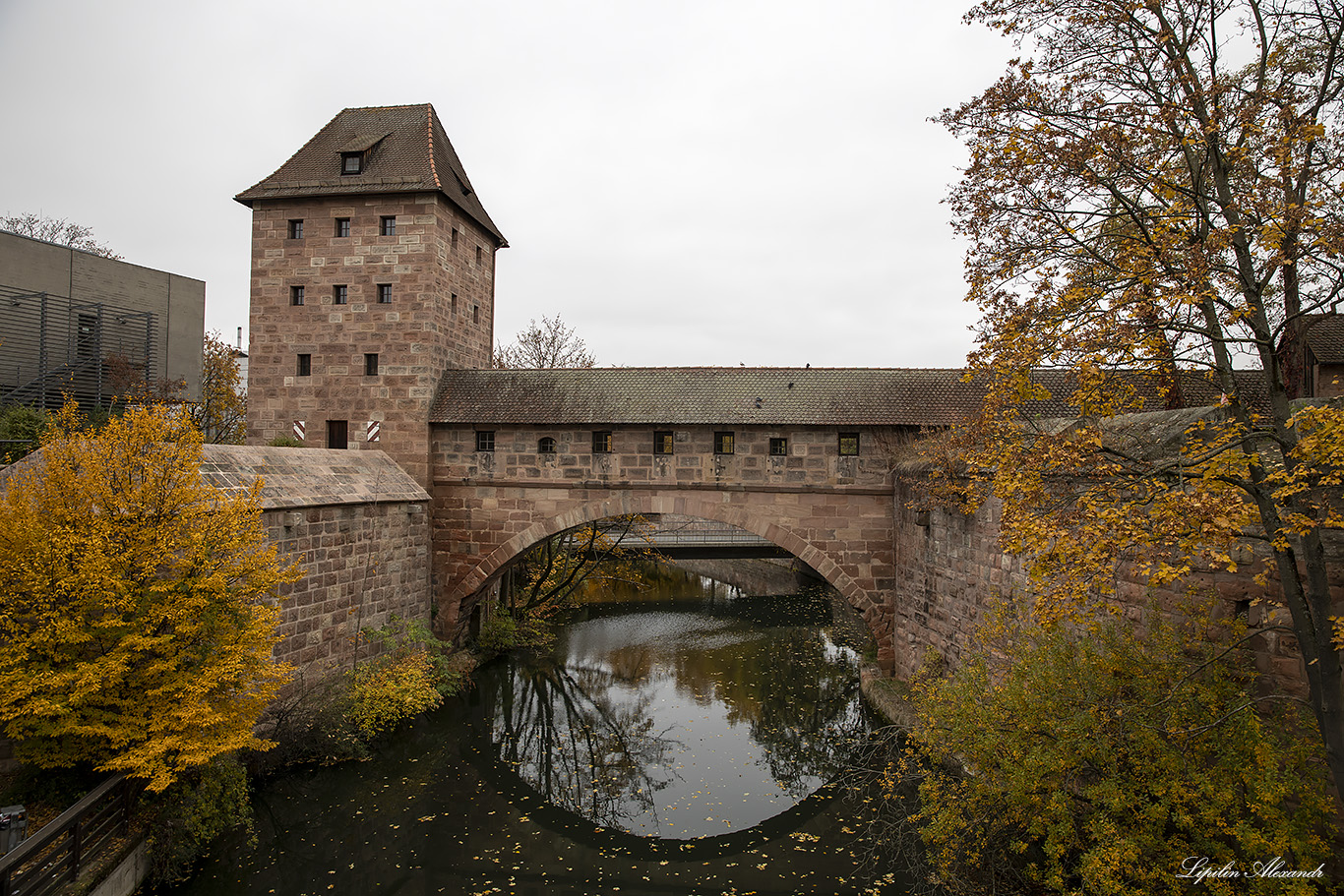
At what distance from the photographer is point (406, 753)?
11875 mm

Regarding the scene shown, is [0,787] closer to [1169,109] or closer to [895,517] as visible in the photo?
[1169,109]

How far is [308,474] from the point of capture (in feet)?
41.4

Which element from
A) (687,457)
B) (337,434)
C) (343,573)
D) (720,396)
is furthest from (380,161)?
(687,457)

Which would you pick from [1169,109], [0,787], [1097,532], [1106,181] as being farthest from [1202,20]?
[0,787]

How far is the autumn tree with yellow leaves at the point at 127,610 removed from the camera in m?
6.86

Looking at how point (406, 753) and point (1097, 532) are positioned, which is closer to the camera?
point (1097, 532)

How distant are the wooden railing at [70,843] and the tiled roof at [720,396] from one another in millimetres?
8995

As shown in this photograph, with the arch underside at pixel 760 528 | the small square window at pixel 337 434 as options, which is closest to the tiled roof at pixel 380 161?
the small square window at pixel 337 434

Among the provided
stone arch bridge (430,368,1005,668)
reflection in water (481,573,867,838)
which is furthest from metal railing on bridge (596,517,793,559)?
stone arch bridge (430,368,1005,668)

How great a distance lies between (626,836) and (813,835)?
2.37m

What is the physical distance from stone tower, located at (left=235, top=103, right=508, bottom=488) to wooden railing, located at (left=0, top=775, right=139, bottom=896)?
8669 millimetres

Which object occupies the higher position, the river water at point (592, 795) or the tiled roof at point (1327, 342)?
the tiled roof at point (1327, 342)

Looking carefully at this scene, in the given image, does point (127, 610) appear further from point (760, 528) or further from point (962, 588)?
point (962, 588)

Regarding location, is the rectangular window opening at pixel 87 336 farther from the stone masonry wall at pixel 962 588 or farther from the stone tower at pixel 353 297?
the stone masonry wall at pixel 962 588
